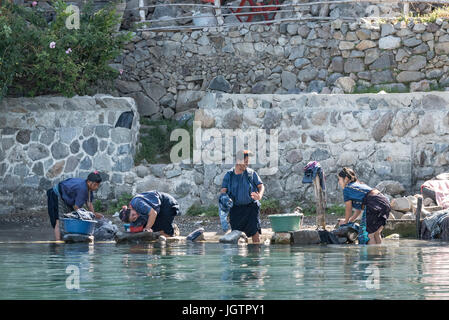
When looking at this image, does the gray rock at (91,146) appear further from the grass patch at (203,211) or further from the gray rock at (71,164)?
the grass patch at (203,211)

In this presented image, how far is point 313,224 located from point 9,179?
239 inches

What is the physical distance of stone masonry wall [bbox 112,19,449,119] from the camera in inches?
740

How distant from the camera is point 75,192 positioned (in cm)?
1409

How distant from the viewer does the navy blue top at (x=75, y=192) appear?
551 inches

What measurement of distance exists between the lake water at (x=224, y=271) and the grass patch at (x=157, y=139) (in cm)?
481

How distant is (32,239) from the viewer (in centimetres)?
1466

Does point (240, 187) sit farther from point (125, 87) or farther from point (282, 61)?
point (125, 87)

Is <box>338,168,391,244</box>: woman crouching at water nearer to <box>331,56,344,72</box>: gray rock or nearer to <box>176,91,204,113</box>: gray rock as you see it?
<box>331,56,344,72</box>: gray rock

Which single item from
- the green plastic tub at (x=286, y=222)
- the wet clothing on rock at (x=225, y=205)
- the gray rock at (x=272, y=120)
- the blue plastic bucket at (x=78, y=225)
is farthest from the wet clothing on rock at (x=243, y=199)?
the gray rock at (x=272, y=120)

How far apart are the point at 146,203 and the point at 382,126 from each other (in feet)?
17.2

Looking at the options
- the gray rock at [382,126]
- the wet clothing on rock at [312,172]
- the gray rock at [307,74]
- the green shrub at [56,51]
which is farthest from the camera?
the gray rock at [307,74]

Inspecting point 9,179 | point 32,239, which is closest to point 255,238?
point 32,239

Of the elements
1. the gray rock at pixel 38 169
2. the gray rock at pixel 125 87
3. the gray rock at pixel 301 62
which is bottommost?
the gray rock at pixel 38 169

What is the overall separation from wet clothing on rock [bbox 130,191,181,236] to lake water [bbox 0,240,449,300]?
56cm
